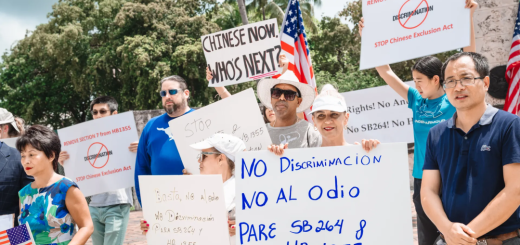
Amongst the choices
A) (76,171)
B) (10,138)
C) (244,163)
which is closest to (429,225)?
(244,163)

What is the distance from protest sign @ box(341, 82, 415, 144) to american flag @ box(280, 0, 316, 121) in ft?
1.89

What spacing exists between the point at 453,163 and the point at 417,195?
44.8 inches

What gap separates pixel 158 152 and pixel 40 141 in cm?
113

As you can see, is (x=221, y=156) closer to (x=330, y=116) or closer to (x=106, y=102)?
(x=330, y=116)

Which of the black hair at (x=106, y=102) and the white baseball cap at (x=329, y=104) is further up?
the black hair at (x=106, y=102)

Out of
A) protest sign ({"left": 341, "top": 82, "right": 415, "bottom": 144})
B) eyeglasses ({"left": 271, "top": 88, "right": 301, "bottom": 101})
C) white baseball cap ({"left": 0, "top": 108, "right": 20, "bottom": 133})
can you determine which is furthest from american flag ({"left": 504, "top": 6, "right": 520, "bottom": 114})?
white baseball cap ({"left": 0, "top": 108, "right": 20, "bottom": 133})

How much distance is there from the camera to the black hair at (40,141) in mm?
3078

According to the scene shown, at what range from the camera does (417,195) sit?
3.56m

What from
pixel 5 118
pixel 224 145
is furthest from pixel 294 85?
pixel 5 118

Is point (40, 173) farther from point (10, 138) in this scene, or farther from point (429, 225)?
point (429, 225)

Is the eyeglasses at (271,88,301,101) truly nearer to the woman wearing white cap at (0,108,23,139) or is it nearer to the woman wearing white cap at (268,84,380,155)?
the woman wearing white cap at (268,84,380,155)

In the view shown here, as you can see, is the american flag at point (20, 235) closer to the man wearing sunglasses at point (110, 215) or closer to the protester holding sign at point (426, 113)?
the man wearing sunglasses at point (110, 215)

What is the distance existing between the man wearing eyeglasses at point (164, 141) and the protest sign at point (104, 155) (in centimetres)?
45

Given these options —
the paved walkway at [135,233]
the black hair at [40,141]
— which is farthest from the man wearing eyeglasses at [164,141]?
the paved walkway at [135,233]
